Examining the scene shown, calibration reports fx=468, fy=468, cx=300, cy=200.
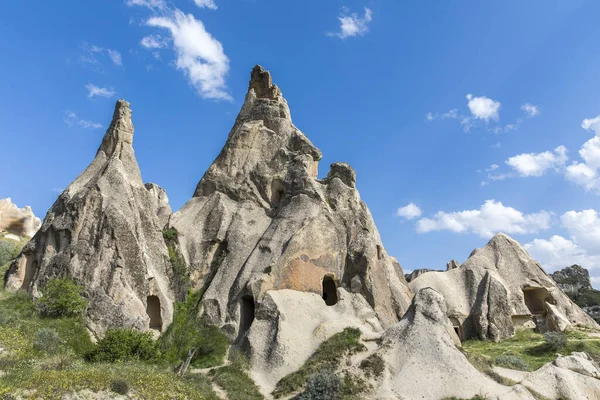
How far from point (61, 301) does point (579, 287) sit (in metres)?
60.0

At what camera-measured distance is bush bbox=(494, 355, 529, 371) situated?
22.4 metres

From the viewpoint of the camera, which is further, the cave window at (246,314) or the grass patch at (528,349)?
the cave window at (246,314)

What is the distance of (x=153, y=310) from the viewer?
27.3m

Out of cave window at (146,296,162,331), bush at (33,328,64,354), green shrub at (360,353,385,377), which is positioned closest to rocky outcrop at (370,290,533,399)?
green shrub at (360,353,385,377)

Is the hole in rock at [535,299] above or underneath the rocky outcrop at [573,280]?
underneath

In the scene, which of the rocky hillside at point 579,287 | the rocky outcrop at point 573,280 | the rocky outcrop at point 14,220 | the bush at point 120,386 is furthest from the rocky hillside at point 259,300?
the rocky outcrop at point 14,220

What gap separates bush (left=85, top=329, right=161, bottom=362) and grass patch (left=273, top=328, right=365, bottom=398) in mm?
5653

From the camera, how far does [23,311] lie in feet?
74.0

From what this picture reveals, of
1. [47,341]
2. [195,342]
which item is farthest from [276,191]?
[47,341]

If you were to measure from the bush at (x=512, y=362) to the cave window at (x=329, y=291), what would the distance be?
10.2 meters

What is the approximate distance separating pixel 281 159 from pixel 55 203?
15900 millimetres

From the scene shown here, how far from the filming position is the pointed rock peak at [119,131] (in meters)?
32.8

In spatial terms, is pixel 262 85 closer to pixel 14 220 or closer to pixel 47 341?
pixel 47 341

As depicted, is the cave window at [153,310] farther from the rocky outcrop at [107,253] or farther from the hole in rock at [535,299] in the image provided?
the hole in rock at [535,299]
